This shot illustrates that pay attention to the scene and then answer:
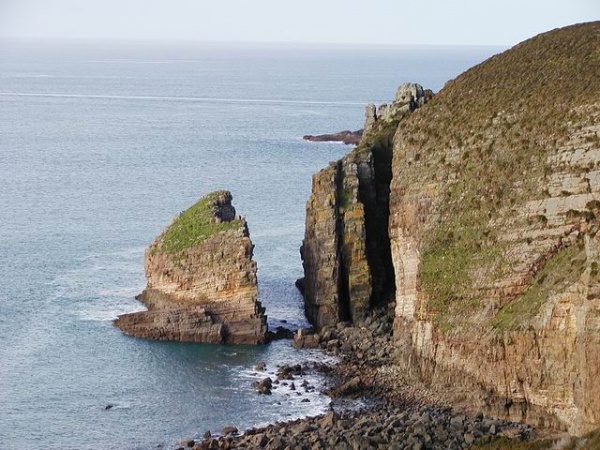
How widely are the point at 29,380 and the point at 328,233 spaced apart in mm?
16756

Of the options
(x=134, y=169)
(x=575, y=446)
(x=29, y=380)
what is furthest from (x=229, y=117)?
(x=575, y=446)

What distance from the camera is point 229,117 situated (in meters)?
195

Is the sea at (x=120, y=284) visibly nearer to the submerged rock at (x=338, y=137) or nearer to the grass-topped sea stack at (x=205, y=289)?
the grass-topped sea stack at (x=205, y=289)

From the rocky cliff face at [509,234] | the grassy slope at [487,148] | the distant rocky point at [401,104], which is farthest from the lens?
the distant rocky point at [401,104]

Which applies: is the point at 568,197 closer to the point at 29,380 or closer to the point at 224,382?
the point at 224,382

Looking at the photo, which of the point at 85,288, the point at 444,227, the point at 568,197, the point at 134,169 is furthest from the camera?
the point at 134,169

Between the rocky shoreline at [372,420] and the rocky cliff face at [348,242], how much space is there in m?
4.61

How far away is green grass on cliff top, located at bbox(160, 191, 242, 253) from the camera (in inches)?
3147

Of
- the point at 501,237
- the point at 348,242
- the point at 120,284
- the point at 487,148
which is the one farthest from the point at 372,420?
the point at 120,284

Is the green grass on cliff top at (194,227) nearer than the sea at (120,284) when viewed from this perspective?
No

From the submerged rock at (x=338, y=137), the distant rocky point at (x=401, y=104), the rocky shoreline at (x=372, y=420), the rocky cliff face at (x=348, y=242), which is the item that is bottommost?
the rocky shoreline at (x=372, y=420)

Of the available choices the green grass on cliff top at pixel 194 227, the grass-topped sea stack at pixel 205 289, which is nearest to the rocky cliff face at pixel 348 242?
the grass-topped sea stack at pixel 205 289

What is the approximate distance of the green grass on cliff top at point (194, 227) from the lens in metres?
79.9

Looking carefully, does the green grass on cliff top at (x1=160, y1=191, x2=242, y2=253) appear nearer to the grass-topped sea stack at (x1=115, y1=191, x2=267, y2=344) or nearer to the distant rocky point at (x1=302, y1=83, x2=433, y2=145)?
the grass-topped sea stack at (x1=115, y1=191, x2=267, y2=344)
